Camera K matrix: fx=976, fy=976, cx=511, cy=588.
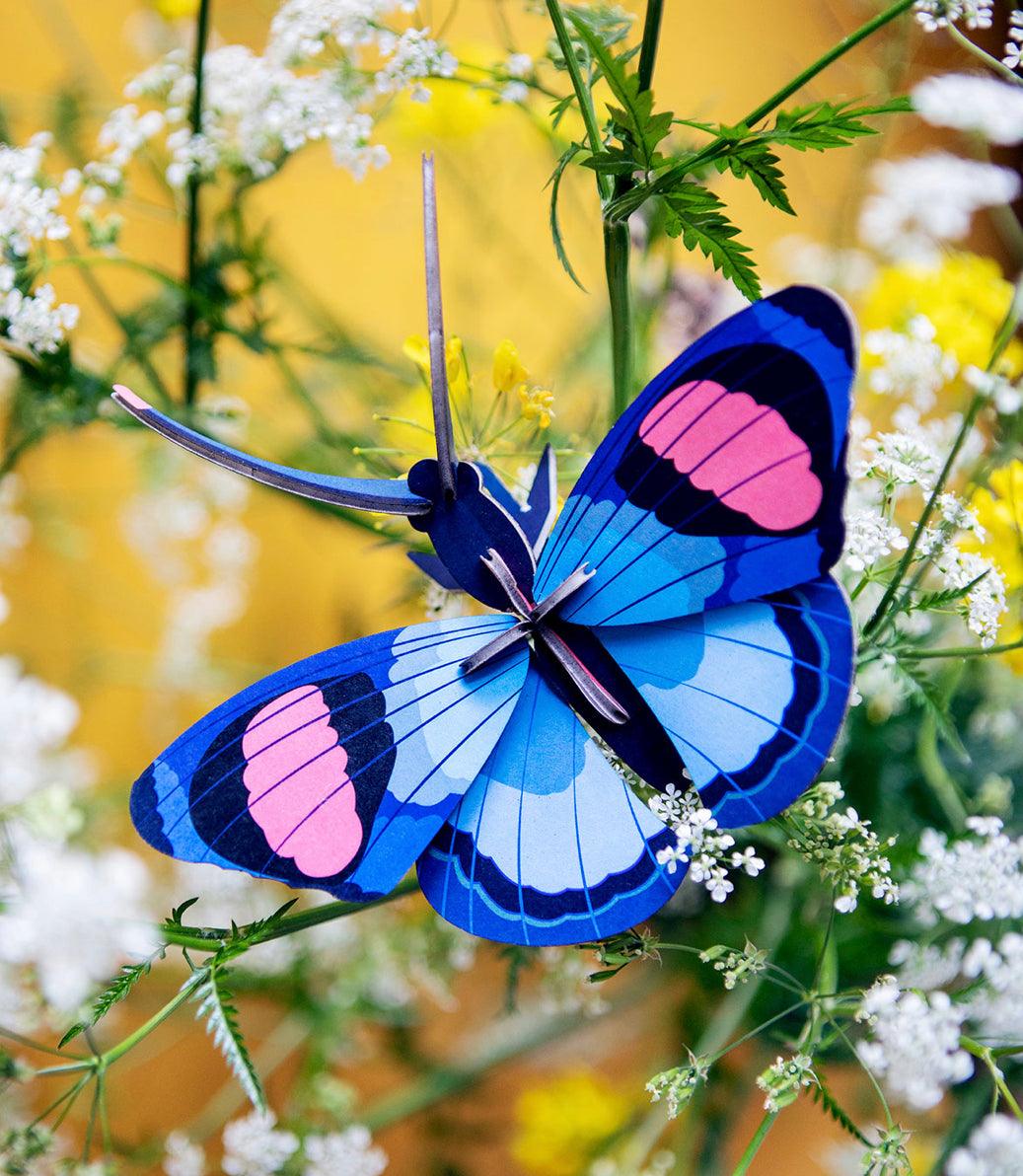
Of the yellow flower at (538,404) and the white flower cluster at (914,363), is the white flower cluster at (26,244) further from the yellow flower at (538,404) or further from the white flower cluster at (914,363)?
the white flower cluster at (914,363)

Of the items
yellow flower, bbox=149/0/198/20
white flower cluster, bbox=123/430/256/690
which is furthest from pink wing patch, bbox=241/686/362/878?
yellow flower, bbox=149/0/198/20

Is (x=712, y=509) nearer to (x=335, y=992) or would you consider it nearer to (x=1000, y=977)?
(x=1000, y=977)

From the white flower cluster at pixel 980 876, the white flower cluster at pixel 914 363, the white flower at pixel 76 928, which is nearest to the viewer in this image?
the white flower at pixel 76 928

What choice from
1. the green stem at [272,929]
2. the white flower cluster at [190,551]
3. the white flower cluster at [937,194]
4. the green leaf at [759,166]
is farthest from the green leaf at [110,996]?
the white flower cluster at [937,194]

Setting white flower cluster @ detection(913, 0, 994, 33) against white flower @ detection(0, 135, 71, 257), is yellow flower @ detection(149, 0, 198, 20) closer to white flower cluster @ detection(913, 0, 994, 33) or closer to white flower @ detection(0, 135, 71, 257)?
white flower @ detection(0, 135, 71, 257)

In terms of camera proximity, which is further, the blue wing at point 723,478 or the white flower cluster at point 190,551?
the white flower cluster at point 190,551

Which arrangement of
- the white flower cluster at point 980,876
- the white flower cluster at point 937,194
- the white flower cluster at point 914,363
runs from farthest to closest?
1. the white flower cluster at point 937,194
2. the white flower cluster at point 914,363
3. the white flower cluster at point 980,876

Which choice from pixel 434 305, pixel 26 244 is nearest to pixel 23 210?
pixel 26 244
